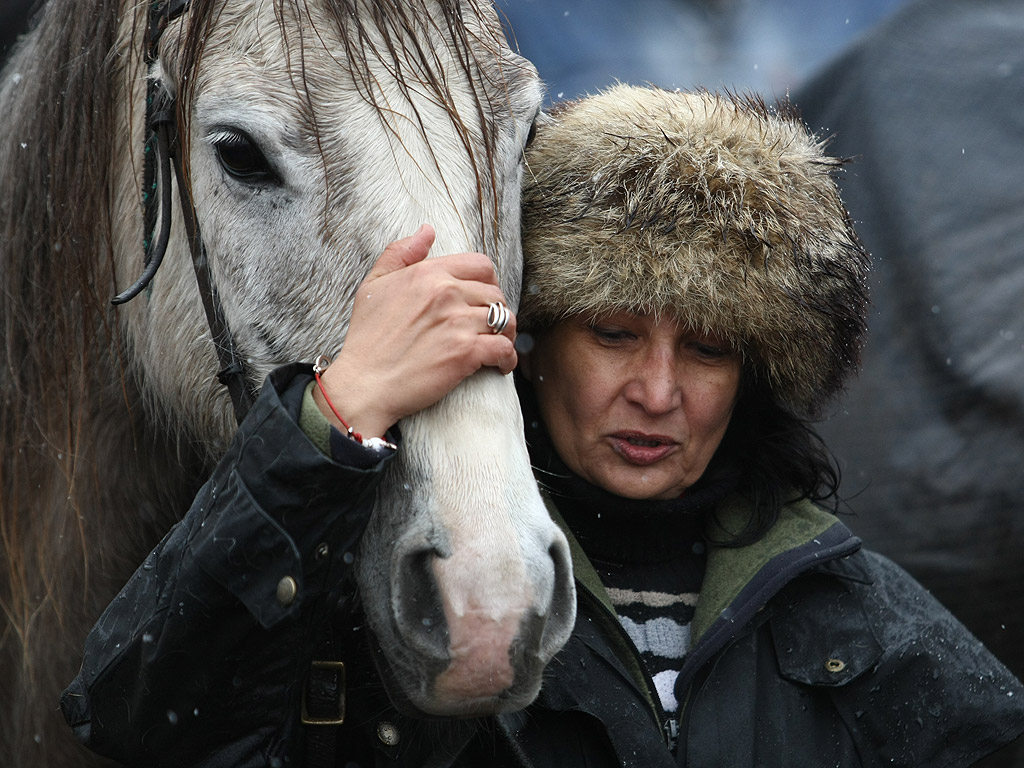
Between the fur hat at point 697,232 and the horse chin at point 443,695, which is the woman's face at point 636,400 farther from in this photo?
the horse chin at point 443,695

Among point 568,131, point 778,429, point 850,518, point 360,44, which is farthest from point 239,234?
point 850,518

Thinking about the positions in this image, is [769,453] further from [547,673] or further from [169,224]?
[169,224]

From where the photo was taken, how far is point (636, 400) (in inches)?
70.0

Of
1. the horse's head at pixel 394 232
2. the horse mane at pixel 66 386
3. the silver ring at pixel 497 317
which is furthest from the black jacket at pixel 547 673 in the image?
the horse mane at pixel 66 386

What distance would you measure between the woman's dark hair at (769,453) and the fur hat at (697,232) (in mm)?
191

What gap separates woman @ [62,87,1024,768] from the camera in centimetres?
166

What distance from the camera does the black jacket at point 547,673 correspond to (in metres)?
1.28

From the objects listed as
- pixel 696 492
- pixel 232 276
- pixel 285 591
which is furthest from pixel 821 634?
pixel 232 276

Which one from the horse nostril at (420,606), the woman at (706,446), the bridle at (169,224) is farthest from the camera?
the woman at (706,446)

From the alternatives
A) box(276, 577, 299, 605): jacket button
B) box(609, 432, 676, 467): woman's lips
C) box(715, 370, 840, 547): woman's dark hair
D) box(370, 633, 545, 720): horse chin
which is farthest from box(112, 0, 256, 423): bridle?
box(715, 370, 840, 547): woman's dark hair

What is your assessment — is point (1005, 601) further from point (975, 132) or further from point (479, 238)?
point (479, 238)

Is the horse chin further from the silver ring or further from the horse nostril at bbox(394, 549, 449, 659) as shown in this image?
the silver ring

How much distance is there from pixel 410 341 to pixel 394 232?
0.20 m

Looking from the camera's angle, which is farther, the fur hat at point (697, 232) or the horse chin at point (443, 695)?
the fur hat at point (697, 232)
